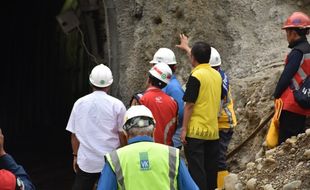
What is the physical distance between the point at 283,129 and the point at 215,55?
1.22 metres

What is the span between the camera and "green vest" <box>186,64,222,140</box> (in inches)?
253

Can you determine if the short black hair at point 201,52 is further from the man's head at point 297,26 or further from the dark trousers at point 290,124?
the dark trousers at point 290,124

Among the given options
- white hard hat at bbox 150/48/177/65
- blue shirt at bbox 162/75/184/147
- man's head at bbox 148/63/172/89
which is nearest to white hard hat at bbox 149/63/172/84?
man's head at bbox 148/63/172/89

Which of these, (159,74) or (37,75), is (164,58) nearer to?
(159,74)

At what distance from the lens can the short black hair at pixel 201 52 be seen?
21.2ft

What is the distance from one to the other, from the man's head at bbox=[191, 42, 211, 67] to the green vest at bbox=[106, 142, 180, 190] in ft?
8.63

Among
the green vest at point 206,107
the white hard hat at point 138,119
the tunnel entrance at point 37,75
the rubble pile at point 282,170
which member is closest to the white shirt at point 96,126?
the green vest at point 206,107

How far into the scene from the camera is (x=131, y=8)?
33.1 feet

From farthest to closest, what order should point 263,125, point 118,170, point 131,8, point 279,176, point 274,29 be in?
point 131,8
point 274,29
point 263,125
point 279,176
point 118,170

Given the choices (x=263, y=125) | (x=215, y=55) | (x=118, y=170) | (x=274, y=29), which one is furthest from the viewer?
(x=274, y=29)

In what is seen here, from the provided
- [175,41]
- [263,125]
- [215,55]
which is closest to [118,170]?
[215,55]

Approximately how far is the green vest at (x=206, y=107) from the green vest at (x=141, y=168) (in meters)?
2.52

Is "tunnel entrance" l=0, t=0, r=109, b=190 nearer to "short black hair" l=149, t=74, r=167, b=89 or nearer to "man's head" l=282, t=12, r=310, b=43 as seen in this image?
"short black hair" l=149, t=74, r=167, b=89

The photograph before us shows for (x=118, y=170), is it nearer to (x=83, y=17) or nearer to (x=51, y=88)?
(x=83, y=17)
